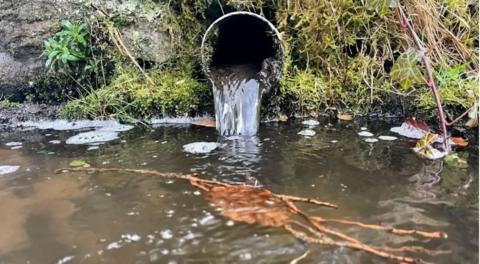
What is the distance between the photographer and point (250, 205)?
2.08 metres

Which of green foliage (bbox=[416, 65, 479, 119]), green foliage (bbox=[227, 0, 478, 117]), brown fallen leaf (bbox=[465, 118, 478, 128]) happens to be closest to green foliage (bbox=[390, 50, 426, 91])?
brown fallen leaf (bbox=[465, 118, 478, 128])

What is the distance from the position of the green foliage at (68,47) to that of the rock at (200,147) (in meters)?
1.21

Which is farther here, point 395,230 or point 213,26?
point 213,26

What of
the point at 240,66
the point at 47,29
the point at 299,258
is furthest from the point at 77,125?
the point at 299,258

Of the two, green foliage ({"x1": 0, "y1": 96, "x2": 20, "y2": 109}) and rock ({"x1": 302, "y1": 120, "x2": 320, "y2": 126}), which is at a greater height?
green foliage ({"x1": 0, "y1": 96, "x2": 20, "y2": 109})

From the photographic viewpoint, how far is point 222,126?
3.21 meters

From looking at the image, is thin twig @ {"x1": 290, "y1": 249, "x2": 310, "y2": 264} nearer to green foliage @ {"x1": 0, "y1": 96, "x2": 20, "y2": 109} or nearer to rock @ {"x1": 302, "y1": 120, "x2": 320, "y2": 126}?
rock @ {"x1": 302, "y1": 120, "x2": 320, "y2": 126}

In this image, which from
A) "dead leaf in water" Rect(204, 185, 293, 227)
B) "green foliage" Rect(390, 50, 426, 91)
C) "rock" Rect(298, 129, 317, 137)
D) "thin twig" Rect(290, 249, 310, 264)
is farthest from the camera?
"rock" Rect(298, 129, 317, 137)

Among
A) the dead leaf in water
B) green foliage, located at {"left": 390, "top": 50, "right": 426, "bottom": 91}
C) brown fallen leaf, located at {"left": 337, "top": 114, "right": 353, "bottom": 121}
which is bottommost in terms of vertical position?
the dead leaf in water

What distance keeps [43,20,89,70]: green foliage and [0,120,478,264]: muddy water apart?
680 mm

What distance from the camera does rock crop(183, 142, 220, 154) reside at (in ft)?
9.32

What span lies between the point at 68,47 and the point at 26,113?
0.55 meters

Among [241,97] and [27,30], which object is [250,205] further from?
[27,30]

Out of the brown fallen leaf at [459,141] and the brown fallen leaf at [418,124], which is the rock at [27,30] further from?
the brown fallen leaf at [459,141]
